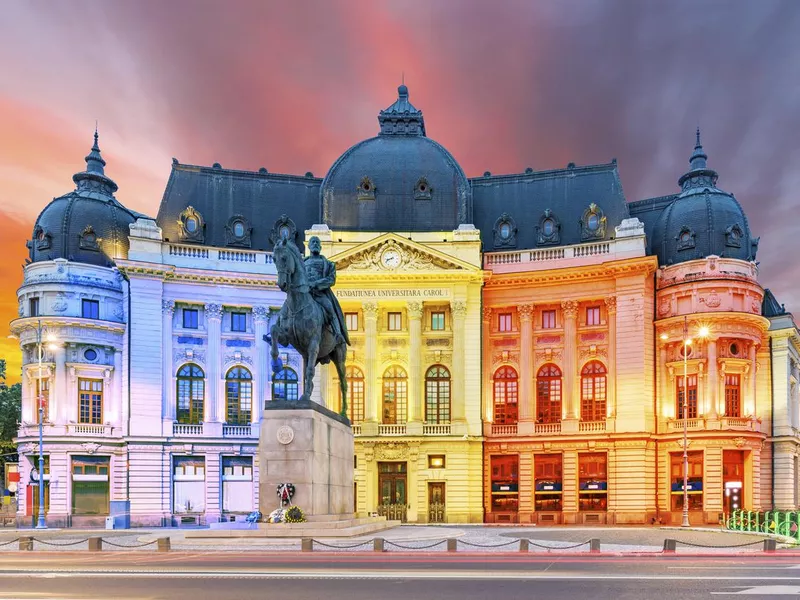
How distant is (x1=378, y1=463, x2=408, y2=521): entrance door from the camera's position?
63906mm

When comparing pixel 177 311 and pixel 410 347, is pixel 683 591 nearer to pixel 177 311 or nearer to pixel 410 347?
pixel 410 347

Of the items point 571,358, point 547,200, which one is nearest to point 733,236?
point 547,200

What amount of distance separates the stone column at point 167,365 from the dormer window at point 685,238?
1501 inches

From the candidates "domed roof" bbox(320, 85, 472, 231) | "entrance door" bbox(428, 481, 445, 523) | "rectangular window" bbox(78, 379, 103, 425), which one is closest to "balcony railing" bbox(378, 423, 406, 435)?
"entrance door" bbox(428, 481, 445, 523)

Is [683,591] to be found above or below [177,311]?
below

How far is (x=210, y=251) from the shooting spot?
6725 centimetres

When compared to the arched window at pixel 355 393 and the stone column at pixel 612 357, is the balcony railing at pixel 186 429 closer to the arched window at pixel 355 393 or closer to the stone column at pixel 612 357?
the arched window at pixel 355 393

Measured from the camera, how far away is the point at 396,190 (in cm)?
6938

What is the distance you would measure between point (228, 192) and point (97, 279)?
1293 cm

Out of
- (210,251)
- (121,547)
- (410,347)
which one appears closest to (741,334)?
(410,347)

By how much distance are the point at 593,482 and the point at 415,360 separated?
15.6 meters

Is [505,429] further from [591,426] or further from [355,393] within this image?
[355,393]

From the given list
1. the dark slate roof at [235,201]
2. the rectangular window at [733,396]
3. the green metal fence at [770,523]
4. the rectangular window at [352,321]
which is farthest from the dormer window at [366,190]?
the green metal fence at [770,523]

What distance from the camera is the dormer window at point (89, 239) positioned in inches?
2635
